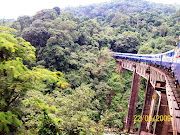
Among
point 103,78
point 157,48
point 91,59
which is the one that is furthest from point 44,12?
point 157,48

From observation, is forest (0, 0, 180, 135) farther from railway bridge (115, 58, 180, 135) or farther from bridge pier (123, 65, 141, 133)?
railway bridge (115, 58, 180, 135)

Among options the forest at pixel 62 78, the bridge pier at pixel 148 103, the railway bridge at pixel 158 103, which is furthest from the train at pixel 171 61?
the forest at pixel 62 78

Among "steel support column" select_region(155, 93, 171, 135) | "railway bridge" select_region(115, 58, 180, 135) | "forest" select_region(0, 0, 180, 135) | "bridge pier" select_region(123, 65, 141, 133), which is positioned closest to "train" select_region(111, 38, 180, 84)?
"railway bridge" select_region(115, 58, 180, 135)

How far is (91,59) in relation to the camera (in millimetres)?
24031

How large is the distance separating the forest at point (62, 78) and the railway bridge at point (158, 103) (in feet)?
9.20

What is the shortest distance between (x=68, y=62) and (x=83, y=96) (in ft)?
37.1

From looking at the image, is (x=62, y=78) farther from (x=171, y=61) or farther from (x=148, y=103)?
(x=148, y=103)

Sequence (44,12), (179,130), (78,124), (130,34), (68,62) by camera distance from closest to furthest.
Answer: (179,130) < (78,124) < (68,62) < (44,12) < (130,34)

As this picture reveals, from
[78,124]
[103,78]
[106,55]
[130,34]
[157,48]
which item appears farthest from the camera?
[130,34]

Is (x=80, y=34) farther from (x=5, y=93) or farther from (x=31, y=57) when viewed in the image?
(x=5, y=93)

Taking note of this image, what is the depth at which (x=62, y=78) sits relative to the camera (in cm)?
550

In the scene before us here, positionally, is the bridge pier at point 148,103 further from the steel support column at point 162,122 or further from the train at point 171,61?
the steel support column at point 162,122

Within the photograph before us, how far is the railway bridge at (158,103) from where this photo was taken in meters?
3.73

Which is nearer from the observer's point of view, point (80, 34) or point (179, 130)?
point (179, 130)
